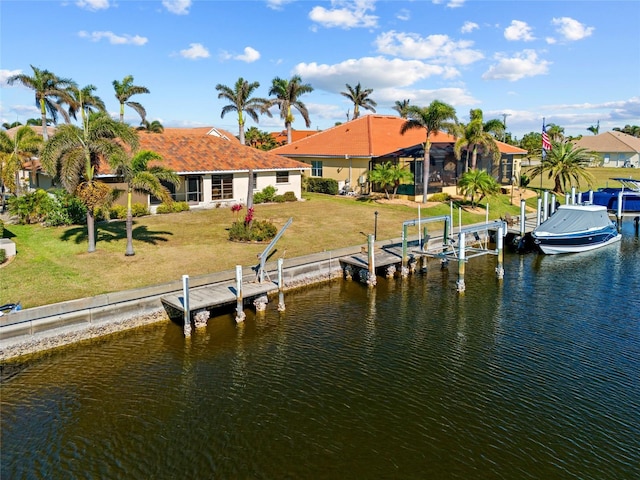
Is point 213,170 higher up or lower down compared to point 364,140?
lower down

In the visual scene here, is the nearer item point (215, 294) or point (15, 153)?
point (215, 294)

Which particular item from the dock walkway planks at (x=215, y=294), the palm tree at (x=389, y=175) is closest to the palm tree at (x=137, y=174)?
the dock walkway planks at (x=215, y=294)

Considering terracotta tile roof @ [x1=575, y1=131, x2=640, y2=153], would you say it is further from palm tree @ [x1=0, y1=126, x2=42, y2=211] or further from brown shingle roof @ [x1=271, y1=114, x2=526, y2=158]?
palm tree @ [x1=0, y1=126, x2=42, y2=211]

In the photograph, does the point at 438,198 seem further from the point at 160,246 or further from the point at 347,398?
the point at 347,398

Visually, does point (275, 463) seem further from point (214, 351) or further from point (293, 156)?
point (293, 156)

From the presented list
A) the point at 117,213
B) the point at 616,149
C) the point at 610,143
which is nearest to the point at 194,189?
the point at 117,213

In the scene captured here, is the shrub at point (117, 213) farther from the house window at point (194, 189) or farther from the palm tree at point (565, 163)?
the palm tree at point (565, 163)
